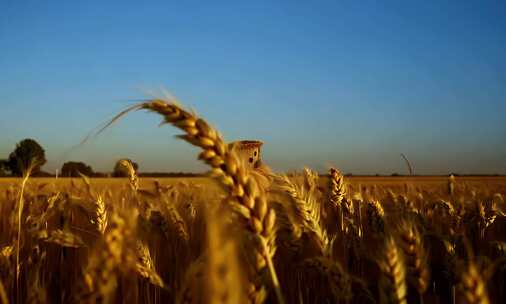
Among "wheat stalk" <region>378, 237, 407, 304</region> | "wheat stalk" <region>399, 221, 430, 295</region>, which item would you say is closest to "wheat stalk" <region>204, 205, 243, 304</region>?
"wheat stalk" <region>378, 237, 407, 304</region>

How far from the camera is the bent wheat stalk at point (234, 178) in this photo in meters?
1.02

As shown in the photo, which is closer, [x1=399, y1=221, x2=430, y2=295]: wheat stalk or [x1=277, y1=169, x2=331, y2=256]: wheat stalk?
[x1=399, y1=221, x2=430, y2=295]: wheat stalk

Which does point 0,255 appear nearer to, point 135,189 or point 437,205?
point 135,189

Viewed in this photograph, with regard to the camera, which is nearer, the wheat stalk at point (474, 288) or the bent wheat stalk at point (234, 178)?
the wheat stalk at point (474, 288)

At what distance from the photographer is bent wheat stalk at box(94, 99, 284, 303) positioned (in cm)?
102

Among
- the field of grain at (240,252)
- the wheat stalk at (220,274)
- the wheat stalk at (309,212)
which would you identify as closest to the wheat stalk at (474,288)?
the field of grain at (240,252)

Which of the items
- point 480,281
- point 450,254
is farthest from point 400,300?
point 450,254

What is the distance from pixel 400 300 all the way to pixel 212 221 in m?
0.56

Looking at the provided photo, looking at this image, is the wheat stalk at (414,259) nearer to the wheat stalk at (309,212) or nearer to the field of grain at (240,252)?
the field of grain at (240,252)

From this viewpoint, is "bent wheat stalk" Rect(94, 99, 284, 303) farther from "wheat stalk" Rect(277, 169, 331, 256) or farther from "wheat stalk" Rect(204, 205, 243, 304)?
"wheat stalk" Rect(277, 169, 331, 256)

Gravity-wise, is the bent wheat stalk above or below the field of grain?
above

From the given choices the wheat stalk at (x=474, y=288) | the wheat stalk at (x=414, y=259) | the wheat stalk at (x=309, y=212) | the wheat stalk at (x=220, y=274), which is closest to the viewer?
the wheat stalk at (x=220, y=274)

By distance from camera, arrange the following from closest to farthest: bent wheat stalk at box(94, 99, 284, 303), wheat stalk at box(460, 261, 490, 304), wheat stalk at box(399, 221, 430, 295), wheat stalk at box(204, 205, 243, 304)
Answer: wheat stalk at box(204, 205, 243, 304) → wheat stalk at box(460, 261, 490, 304) → bent wheat stalk at box(94, 99, 284, 303) → wheat stalk at box(399, 221, 430, 295)

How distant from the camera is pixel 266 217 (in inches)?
40.8
